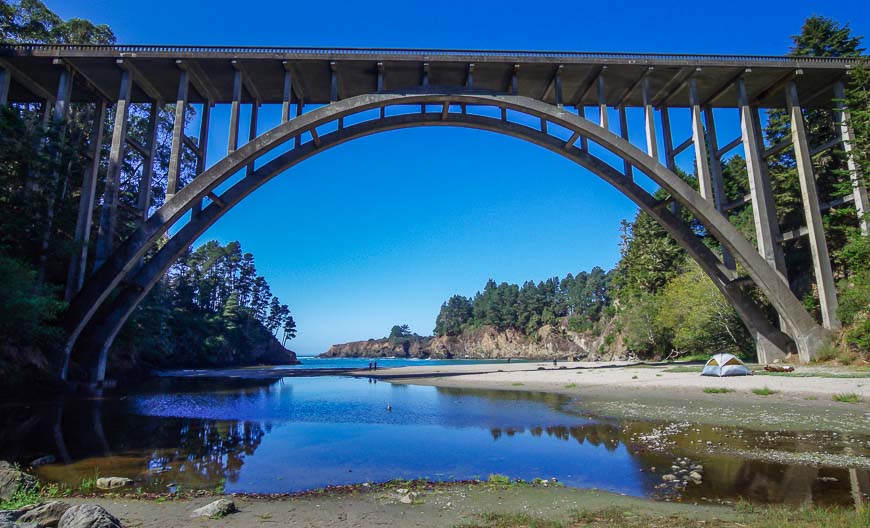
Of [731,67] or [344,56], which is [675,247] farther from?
[344,56]

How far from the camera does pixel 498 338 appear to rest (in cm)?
13338

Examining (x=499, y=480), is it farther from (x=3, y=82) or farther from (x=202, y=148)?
(x=3, y=82)

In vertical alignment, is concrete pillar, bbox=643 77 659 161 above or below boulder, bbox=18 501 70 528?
above

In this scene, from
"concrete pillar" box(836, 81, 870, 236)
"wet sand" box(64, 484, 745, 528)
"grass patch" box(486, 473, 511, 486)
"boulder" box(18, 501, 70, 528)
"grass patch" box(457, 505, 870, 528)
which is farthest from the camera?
"concrete pillar" box(836, 81, 870, 236)

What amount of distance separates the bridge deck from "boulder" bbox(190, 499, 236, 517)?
2029cm

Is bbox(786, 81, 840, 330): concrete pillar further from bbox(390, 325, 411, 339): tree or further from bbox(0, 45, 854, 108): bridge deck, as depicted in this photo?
bbox(390, 325, 411, 339): tree

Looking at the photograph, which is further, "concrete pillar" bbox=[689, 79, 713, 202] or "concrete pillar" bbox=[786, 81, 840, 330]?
"concrete pillar" bbox=[689, 79, 713, 202]

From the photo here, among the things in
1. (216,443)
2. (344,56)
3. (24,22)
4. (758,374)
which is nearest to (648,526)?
(216,443)

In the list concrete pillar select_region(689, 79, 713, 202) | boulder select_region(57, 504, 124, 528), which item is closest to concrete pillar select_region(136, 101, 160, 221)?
boulder select_region(57, 504, 124, 528)

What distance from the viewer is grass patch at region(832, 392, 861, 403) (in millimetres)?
12692

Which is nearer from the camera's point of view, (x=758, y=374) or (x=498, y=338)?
(x=758, y=374)

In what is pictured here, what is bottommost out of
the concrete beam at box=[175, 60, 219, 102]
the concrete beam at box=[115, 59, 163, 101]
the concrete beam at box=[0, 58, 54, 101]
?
the concrete beam at box=[0, 58, 54, 101]

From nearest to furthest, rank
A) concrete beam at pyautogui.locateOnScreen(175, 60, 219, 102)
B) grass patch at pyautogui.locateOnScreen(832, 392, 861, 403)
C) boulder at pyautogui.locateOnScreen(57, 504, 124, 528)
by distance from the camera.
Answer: boulder at pyautogui.locateOnScreen(57, 504, 124, 528) < grass patch at pyautogui.locateOnScreen(832, 392, 861, 403) < concrete beam at pyautogui.locateOnScreen(175, 60, 219, 102)

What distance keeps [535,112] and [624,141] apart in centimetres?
448
